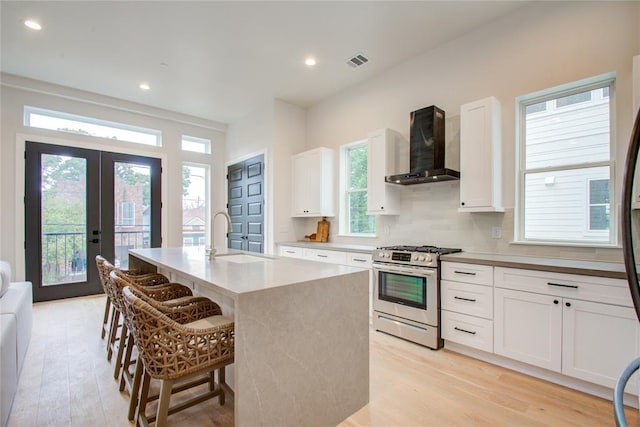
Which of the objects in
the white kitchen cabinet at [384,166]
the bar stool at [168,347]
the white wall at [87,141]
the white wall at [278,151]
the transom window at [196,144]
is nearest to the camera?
the bar stool at [168,347]

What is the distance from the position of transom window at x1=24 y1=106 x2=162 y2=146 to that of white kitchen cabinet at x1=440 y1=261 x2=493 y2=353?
5425 mm

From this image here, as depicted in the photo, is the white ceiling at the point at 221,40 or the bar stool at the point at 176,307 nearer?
the bar stool at the point at 176,307

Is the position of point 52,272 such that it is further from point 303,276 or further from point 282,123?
point 303,276

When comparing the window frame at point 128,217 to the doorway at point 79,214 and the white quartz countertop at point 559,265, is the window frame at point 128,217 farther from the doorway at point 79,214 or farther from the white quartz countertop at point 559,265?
the white quartz countertop at point 559,265

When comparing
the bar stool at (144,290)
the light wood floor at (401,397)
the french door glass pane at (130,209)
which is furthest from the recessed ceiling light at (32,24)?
the light wood floor at (401,397)

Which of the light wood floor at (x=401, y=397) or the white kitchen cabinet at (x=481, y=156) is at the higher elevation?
the white kitchen cabinet at (x=481, y=156)

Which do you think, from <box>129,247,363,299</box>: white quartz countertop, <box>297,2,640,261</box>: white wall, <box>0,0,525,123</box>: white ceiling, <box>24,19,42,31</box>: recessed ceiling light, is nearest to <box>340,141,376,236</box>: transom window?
<box>297,2,640,261</box>: white wall

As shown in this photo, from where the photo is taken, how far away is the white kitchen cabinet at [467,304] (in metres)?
2.66

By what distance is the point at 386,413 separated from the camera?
6.53 ft

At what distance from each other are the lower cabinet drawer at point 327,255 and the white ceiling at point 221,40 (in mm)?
2446

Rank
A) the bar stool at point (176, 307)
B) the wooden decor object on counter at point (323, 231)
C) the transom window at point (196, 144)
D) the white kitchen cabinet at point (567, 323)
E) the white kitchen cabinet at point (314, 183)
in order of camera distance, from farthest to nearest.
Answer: the transom window at point (196, 144) < the wooden decor object on counter at point (323, 231) < the white kitchen cabinet at point (314, 183) < the white kitchen cabinet at point (567, 323) < the bar stool at point (176, 307)

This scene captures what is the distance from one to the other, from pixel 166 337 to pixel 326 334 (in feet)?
2.75

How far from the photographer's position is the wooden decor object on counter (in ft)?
16.1

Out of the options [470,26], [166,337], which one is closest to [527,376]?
[166,337]
